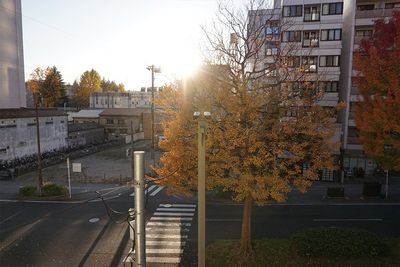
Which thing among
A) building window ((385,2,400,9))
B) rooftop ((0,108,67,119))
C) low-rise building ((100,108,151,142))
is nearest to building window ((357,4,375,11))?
building window ((385,2,400,9))

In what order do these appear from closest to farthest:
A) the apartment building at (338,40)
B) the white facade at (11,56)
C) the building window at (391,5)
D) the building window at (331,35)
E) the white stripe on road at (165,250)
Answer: the white stripe on road at (165,250), the apartment building at (338,40), the building window at (331,35), the building window at (391,5), the white facade at (11,56)

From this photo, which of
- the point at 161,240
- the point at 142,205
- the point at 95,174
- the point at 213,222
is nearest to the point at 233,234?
the point at 213,222

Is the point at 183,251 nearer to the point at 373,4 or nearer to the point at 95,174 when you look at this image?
the point at 95,174

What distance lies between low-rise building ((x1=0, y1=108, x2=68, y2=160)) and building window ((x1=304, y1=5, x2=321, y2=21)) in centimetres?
3538

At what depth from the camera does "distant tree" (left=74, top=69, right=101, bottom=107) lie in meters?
95.9

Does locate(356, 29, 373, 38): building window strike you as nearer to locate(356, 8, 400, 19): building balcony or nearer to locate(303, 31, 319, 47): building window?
locate(356, 8, 400, 19): building balcony

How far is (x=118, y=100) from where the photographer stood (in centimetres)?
9438

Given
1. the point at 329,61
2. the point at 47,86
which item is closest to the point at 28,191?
the point at 329,61

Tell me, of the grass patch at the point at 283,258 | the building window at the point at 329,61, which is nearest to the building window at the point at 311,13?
the building window at the point at 329,61

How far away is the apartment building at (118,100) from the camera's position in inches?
3482

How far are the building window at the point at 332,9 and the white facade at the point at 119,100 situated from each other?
64556mm

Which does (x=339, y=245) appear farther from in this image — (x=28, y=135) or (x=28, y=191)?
(x=28, y=135)

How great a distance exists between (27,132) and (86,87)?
2433 inches

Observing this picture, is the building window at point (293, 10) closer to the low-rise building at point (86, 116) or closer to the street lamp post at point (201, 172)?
the street lamp post at point (201, 172)
